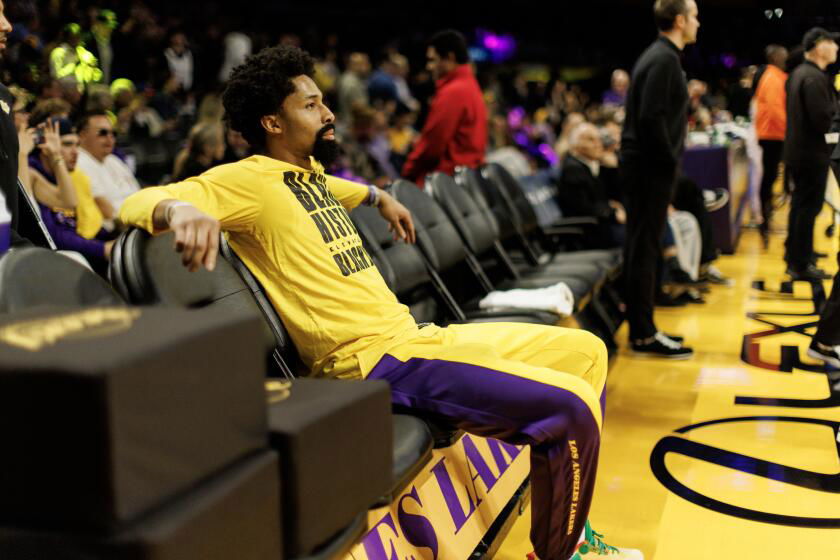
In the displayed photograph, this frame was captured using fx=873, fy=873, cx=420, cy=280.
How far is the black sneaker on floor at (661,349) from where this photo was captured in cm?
419

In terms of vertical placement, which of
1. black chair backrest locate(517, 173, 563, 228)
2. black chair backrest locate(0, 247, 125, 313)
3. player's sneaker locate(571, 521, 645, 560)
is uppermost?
black chair backrest locate(0, 247, 125, 313)

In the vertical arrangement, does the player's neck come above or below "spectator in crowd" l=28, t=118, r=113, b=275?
above

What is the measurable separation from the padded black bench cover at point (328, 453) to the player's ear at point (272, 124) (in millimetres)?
965

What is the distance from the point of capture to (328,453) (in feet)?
4.09

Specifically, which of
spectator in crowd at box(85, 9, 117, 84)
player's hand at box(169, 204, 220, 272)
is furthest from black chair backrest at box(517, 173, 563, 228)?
spectator in crowd at box(85, 9, 117, 84)

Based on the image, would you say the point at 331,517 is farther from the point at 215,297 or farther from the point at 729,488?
the point at 729,488

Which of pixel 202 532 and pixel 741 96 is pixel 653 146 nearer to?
pixel 202 532

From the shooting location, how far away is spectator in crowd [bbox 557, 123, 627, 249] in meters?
4.98

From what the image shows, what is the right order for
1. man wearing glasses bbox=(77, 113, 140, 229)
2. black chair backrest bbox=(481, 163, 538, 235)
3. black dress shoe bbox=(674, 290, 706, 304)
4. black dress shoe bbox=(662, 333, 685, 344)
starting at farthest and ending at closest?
black dress shoe bbox=(674, 290, 706, 304) < black chair backrest bbox=(481, 163, 538, 235) < black dress shoe bbox=(662, 333, 685, 344) < man wearing glasses bbox=(77, 113, 140, 229)

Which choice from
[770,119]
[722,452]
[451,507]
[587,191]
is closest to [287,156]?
[451,507]

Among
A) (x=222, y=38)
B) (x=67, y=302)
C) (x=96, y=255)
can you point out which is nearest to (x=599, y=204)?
(x=96, y=255)

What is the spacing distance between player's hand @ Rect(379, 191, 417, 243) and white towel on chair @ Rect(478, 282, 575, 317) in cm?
72

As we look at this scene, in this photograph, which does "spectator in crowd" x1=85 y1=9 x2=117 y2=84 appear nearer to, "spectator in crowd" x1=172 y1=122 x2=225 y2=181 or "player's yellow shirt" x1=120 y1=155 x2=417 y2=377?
"spectator in crowd" x1=172 y1=122 x2=225 y2=181

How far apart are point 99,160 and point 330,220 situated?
7.94ft
